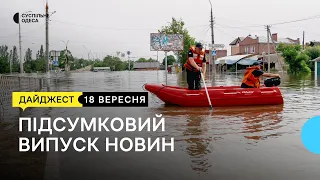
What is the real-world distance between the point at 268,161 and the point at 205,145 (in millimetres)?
1193

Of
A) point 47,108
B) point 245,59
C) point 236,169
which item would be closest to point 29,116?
point 47,108

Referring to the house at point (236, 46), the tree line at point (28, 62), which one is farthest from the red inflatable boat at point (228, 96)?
the house at point (236, 46)

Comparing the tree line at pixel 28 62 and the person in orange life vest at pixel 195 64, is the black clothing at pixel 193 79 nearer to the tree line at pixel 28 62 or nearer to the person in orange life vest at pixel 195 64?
the person in orange life vest at pixel 195 64

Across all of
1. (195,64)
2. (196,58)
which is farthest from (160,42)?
(195,64)

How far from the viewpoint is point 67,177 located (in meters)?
4.11

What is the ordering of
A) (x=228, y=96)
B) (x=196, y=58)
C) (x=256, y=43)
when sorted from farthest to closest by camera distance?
1. (x=256, y=43)
2. (x=196, y=58)
3. (x=228, y=96)

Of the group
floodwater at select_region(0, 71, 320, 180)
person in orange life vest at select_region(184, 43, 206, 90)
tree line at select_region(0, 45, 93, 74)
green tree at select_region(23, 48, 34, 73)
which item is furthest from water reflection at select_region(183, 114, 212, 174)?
green tree at select_region(23, 48, 34, 73)

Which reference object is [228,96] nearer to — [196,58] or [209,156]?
[196,58]

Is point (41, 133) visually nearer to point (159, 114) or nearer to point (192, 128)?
point (192, 128)

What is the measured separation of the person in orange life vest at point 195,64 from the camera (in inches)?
415

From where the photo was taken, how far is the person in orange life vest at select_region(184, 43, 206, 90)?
1054 centimetres

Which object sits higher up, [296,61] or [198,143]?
[296,61]

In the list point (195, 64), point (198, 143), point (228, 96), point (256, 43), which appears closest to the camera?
point (198, 143)

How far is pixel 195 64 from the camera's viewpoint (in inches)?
409
